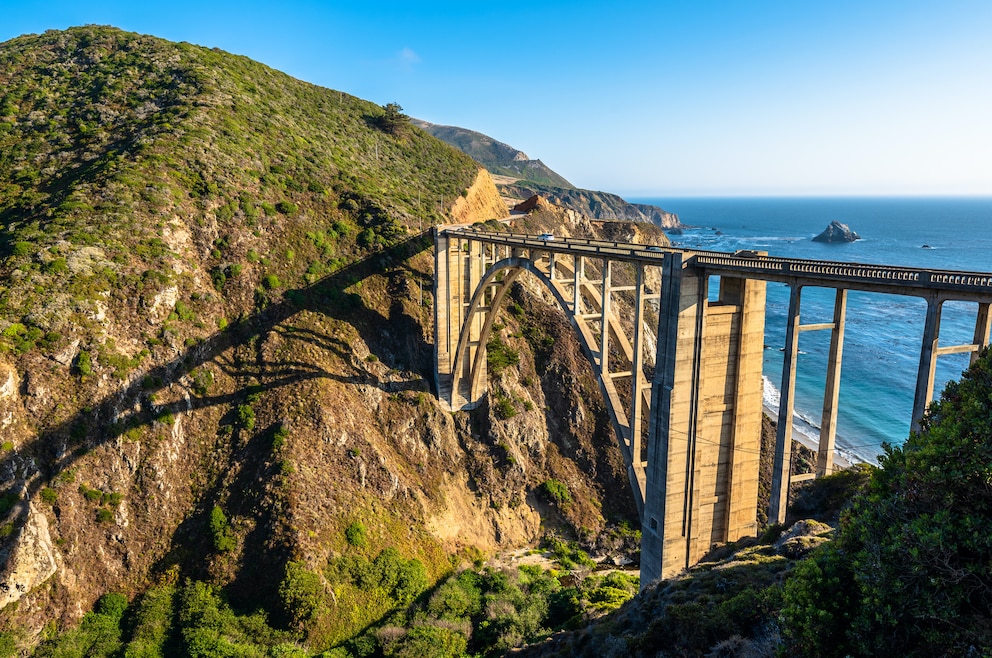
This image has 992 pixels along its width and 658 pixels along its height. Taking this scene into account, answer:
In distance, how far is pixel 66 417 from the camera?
2761 cm

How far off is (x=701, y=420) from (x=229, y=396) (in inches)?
1112

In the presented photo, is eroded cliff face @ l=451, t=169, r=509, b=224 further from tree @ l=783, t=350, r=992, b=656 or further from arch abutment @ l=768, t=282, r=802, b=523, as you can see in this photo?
tree @ l=783, t=350, r=992, b=656

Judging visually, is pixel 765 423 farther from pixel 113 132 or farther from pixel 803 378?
pixel 113 132

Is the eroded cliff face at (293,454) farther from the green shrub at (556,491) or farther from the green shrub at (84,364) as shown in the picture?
the green shrub at (556,491)

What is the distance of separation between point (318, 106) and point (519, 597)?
6110 centimetres

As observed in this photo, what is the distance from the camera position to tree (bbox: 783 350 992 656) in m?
8.45

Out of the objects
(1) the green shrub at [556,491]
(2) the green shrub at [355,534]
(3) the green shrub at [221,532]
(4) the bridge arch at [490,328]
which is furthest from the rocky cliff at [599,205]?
(3) the green shrub at [221,532]

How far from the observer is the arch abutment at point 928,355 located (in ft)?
39.9

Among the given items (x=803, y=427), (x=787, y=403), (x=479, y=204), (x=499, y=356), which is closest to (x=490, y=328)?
(x=499, y=356)

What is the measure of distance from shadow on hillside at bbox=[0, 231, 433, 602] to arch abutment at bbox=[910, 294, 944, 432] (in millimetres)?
27497

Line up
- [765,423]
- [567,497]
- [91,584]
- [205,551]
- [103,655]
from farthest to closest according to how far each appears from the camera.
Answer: [765,423] → [567,497] → [205,551] → [91,584] → [103,655]

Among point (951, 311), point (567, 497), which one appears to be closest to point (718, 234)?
point (951, 311)

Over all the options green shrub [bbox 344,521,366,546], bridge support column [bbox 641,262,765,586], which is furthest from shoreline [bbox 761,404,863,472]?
green shrub [bbox 344,521,366,546]

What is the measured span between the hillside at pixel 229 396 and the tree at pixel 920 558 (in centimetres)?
2331
